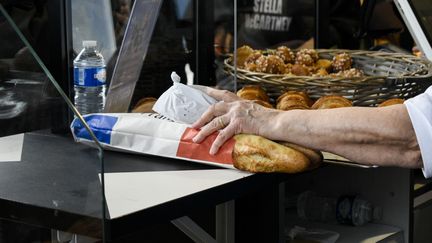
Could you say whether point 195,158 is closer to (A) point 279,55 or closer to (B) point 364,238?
→ (B) point 364,238

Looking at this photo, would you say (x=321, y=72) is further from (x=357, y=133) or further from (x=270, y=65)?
(x=357, y=133)

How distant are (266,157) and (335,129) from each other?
6.9 inches

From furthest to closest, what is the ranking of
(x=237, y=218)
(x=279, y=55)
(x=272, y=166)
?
(x=279, y=55) → (x=237, y=218) → (x=272, y=166)

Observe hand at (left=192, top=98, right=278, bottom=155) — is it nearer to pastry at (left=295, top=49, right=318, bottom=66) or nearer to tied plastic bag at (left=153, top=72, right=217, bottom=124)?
tied plastic bag at (left=153, top=72, right=217, bottom=124)

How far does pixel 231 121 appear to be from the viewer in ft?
6.29

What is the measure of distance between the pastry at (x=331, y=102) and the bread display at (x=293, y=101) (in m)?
0.03

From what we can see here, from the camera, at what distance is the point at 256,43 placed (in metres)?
3.81

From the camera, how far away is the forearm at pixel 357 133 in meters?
1.71

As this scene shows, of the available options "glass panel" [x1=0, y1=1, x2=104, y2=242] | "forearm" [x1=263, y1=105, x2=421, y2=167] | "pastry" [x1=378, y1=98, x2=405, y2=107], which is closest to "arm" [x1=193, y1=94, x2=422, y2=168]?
"forearm" [x1=263, y1=105, x2=421, y2=167]

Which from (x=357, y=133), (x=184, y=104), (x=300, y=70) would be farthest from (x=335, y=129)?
(x=300, y=70)

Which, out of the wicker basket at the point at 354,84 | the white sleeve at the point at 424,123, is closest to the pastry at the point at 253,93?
the wicker basket at the point at 354,84

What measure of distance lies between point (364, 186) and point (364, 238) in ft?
0.76

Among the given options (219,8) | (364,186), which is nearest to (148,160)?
(364,186)

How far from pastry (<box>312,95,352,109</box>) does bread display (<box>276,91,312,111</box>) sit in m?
0.03
